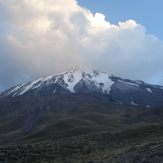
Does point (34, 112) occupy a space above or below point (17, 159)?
above

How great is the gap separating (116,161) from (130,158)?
1.38 m

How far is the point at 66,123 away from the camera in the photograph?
4373 inches

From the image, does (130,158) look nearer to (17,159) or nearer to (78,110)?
(17,159)

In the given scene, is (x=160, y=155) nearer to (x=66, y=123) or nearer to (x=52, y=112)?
(x=66, y=123)

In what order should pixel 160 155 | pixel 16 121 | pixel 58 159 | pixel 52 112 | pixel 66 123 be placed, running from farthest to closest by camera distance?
pixel 52 112 → pixel 16 121 → pixel 66 123 → pixel 58 159 → pixel 160 155

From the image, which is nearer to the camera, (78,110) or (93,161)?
(93,161)

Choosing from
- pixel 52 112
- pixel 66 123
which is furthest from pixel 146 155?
pixel 52 112

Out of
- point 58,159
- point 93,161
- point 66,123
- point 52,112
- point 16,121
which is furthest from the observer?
point 52,112

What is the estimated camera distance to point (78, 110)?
173 m

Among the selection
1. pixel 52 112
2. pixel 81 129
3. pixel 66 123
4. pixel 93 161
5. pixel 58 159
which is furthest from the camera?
pixel 52 112

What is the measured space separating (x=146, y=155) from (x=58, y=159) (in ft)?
30.9

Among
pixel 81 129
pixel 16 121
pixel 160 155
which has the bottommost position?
pixel 160 155

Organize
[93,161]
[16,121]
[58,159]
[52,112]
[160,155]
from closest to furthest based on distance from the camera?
1. [160,155]
2. [93,161]
3. [58,159]
4. [16,121]
5. [52,112]

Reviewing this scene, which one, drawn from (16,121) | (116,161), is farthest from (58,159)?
(16,121)
